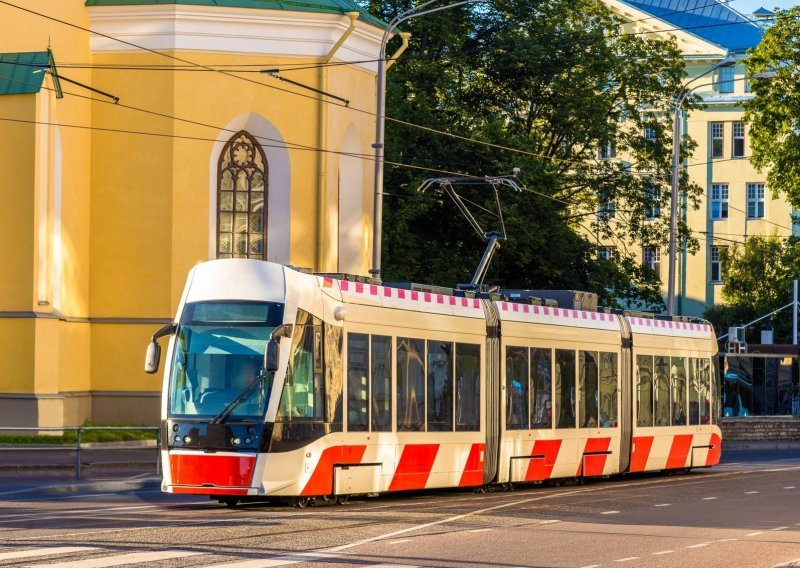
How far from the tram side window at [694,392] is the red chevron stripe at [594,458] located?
3629 millimetres

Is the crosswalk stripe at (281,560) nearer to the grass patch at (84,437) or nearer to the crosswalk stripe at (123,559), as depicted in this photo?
the crosswalk stripe at (123,559)

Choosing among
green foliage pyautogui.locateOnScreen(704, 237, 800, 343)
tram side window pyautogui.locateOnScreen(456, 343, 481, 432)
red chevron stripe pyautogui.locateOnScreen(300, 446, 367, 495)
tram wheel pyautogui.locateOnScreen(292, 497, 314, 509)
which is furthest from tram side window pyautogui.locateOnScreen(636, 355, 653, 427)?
green foliage pyautogui.locateOnScreen(704, 237, 800, 343)

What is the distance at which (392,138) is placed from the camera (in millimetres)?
44000

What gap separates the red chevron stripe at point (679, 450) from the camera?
28516mm

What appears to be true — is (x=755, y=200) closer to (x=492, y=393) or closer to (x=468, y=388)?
(x=492, y=393)

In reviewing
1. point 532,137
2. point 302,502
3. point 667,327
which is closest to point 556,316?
point 667,327

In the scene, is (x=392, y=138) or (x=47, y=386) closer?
(x=47, y=386)

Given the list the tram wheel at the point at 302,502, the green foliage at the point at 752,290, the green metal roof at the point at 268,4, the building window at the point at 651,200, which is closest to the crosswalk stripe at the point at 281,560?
the tram wheel at the point at 302,502

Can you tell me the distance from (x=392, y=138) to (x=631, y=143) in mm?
8907

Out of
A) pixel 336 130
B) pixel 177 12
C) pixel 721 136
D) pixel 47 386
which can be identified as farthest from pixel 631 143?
pixel 721 136

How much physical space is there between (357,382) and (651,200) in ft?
102

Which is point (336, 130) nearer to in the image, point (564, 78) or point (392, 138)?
point (392, 138)

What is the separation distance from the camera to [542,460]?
24094 mm

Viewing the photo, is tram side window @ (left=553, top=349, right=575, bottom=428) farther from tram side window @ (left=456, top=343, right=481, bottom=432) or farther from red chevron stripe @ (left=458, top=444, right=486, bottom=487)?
red chevron stripe @ (left=458, top=444, right=486, bottom=487)
